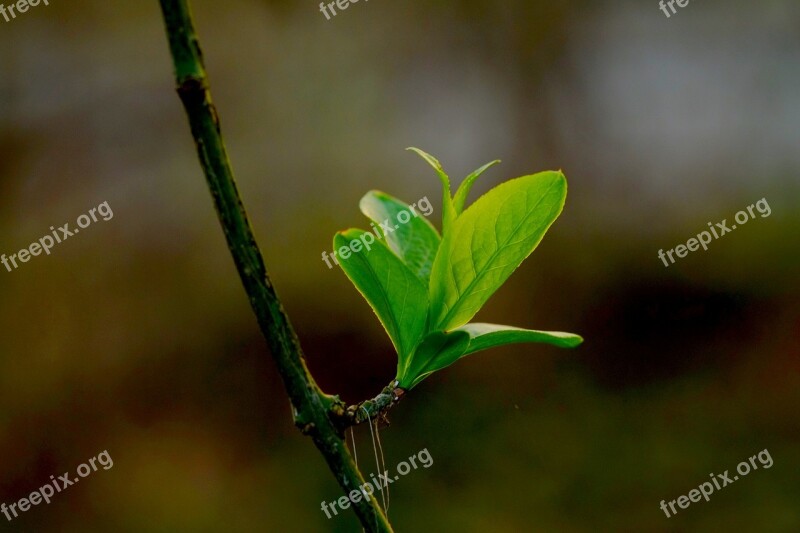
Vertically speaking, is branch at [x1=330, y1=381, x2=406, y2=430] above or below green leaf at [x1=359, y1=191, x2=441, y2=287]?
below

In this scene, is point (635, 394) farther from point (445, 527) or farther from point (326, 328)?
point (326, 328)

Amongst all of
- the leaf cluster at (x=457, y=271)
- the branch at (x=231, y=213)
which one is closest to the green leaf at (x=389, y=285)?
the leaf cluster at (x=457, y=271)

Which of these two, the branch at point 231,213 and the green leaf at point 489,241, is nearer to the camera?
the branch at point 231,213

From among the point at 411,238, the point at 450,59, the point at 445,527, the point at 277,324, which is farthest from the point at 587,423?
the point at 277,324

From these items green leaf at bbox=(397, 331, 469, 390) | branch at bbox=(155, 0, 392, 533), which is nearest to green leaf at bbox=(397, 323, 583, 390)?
green leaf at bbox=(397, 331, 469, 390)

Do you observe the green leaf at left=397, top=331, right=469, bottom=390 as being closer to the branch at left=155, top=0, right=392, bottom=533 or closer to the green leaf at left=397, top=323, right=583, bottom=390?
the green leaf at left=397, top=323, right=583, bottom=390

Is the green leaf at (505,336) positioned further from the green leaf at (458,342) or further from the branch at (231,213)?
the branch at (231,213)
